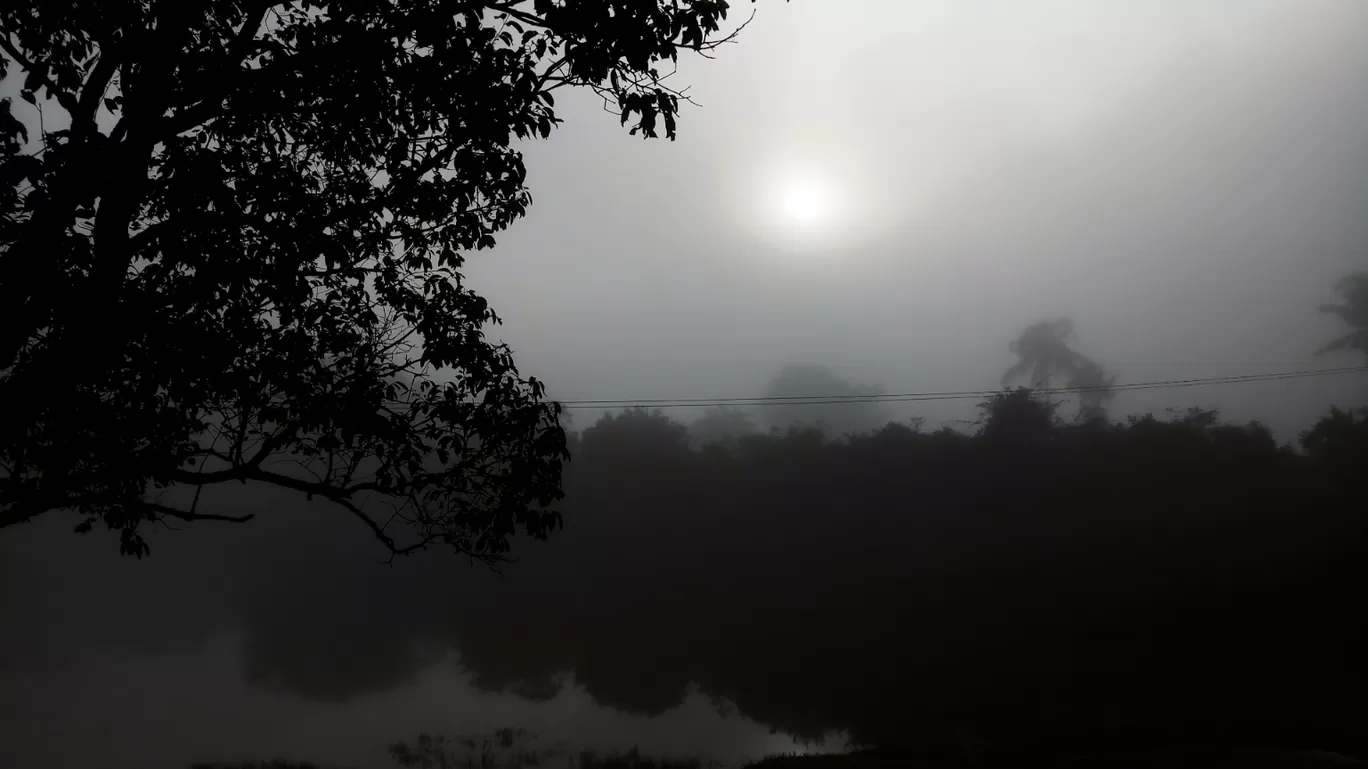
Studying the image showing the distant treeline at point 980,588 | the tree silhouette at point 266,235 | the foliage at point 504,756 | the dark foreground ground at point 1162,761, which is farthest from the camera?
the distant treeline at point 980,588

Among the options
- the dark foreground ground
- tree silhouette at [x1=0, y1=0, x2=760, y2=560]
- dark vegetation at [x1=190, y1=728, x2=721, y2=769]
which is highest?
tree silhouette at [x1=0, y1=0, x2=760, y2=560]

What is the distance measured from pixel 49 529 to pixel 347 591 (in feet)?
73.3

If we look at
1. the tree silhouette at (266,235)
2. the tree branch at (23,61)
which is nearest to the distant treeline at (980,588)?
the tree silhouette at (266,235)

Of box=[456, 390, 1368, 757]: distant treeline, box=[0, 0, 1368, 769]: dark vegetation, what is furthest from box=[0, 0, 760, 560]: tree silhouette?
box=[456, 390, 1368, 757]: distant treeline

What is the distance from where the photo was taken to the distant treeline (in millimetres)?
25969

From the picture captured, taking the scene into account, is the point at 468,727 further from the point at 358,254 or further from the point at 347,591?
the point at 358,254

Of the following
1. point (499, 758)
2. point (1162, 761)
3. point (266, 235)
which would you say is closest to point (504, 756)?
point (499, 758)

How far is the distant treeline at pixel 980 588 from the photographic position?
2597 centimetres

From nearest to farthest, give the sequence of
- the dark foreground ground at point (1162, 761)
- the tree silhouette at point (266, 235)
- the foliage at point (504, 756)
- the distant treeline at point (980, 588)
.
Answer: the tree silhouette at point (266, 235) → the dark foreground ground at point (1162, 761) → the foliage at point (504, 756) → the distant treeline at point (980, 588)

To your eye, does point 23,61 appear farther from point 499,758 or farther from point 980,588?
point 980,588

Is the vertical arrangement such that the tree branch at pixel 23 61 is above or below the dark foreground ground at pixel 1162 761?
above

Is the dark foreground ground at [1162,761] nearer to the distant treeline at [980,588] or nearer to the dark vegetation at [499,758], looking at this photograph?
the distant treeline at [980,588]

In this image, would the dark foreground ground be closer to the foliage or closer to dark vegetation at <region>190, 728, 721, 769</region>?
dark vegetation at <region>190, 728, 721, 769</region>

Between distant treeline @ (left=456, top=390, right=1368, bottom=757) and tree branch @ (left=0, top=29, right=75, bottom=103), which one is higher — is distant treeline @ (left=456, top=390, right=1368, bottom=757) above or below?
below
